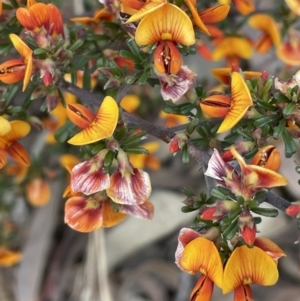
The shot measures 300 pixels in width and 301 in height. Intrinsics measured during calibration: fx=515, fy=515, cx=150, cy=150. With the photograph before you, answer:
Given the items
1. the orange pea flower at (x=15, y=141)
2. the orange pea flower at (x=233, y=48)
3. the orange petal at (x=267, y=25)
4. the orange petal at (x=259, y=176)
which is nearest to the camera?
the orange petal at (x=259, y=176)

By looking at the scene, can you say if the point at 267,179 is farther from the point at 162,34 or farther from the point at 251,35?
the point at 251,35

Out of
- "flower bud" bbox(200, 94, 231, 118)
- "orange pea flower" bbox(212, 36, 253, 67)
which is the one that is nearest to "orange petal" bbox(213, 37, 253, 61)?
"orange pea flower" bbox(212, 36, 253, 67)

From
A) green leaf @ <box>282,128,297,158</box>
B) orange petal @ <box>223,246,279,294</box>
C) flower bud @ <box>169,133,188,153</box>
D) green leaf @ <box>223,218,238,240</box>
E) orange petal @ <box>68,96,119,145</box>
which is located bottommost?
orange petal @ <box>223,246,279,294</box>

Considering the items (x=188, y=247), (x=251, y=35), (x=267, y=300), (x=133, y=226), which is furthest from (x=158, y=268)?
(x=188, y=247)

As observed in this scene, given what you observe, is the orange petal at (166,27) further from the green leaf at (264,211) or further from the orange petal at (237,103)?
the green leaf at (264,211)

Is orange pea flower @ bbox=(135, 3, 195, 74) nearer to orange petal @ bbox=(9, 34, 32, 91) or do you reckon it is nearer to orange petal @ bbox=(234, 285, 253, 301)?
orange petal @ bbox=(9, 34, 32, 91)

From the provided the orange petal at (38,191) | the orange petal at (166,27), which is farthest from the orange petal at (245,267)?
the orange petal at (38,191)

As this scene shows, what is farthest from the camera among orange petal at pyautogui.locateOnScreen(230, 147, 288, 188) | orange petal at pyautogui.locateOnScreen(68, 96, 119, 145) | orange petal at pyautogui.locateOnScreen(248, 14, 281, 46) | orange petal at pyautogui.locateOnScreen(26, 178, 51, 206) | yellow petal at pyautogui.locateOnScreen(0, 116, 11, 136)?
orange petal at pyautogui.locateOnScreen(26, 178, 51, 206)

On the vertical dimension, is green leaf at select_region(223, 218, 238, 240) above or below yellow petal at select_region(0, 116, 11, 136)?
below

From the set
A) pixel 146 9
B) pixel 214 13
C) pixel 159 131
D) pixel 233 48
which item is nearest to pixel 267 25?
pixel 233 48
